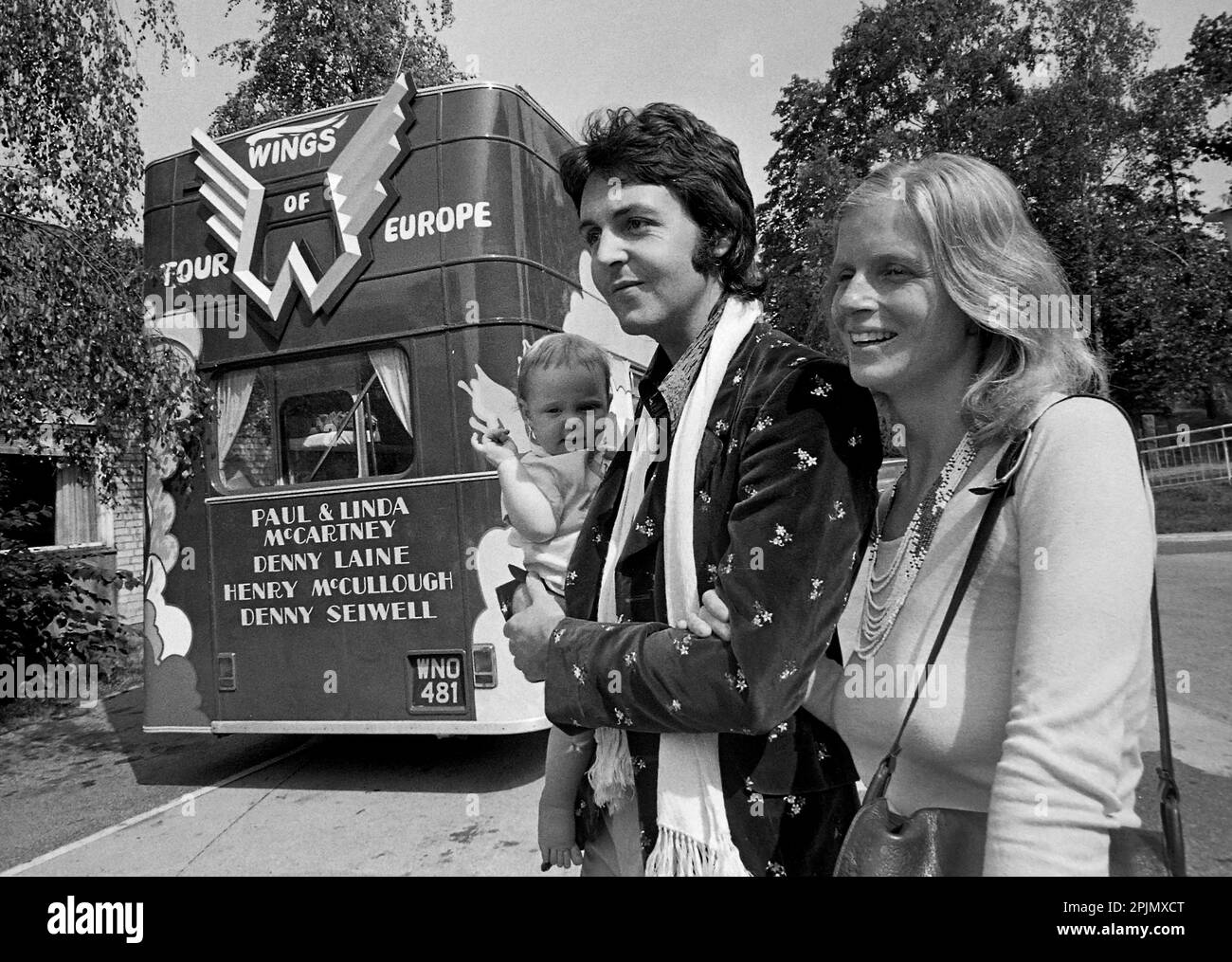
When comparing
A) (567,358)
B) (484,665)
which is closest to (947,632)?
(567,358)

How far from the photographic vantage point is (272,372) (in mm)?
4973

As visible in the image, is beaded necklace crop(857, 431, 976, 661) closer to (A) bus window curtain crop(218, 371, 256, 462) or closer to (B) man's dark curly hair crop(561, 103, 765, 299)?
(B) man's dark curly hair crop(561, 103, 765, 299)

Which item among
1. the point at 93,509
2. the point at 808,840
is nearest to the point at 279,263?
the point at 808,840

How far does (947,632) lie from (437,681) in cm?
378

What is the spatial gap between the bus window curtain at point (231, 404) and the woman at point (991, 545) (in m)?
4.50

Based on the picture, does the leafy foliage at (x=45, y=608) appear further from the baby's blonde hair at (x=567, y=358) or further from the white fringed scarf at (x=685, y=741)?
the white fringed scarf at (x=685, y=741)

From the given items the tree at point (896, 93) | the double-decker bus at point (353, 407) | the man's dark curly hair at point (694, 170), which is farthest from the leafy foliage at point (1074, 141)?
the man's dark curly hair at point (694, 170)

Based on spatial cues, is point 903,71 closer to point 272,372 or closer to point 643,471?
point 272,372

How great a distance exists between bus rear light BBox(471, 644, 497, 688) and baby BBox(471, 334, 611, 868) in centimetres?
235

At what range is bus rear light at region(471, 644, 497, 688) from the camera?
4.44 metres

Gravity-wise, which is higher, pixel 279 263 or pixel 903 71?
pixel 903 71

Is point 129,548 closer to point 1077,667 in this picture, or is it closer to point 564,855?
point 564,855

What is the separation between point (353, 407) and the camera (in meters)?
4.79
